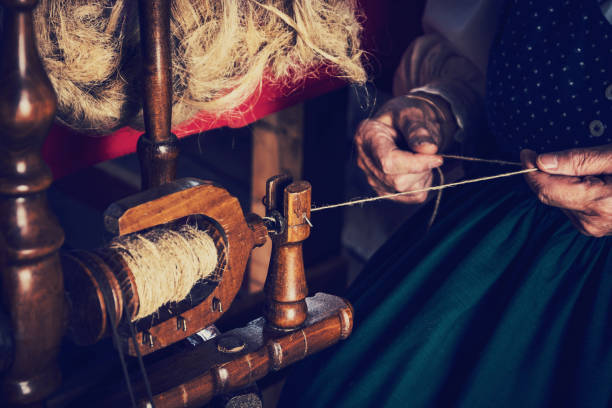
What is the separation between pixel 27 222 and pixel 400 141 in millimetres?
790

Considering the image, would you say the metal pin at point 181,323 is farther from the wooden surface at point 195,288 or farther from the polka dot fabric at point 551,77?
the polka dot fabric at point 551,77

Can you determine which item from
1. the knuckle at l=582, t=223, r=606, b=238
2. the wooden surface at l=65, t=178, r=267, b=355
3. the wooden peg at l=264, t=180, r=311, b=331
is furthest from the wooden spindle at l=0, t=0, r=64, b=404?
the knuckle at l=582, t=223, r=606, b=238

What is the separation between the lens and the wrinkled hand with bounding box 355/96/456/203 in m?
1.11

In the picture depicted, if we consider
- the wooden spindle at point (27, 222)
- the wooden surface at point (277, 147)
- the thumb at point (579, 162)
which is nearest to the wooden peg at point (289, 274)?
the wooden spindle at point (27, 222)

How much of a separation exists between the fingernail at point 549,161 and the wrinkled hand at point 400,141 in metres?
0.20

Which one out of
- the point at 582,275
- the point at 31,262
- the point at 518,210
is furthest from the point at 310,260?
the point at 31,262

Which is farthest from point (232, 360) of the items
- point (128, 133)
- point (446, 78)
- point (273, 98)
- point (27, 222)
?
point (446, 78)

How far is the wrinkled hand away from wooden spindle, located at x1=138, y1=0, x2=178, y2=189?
44cm

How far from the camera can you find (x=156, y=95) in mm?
808

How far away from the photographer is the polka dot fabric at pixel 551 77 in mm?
992

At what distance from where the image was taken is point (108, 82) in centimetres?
88

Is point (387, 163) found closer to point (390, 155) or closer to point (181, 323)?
point (390, 155)

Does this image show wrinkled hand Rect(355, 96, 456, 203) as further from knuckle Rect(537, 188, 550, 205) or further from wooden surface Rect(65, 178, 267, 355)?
wooden surface Rect(65, 178, 267, 355)

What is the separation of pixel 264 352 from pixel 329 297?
0.54 feet
